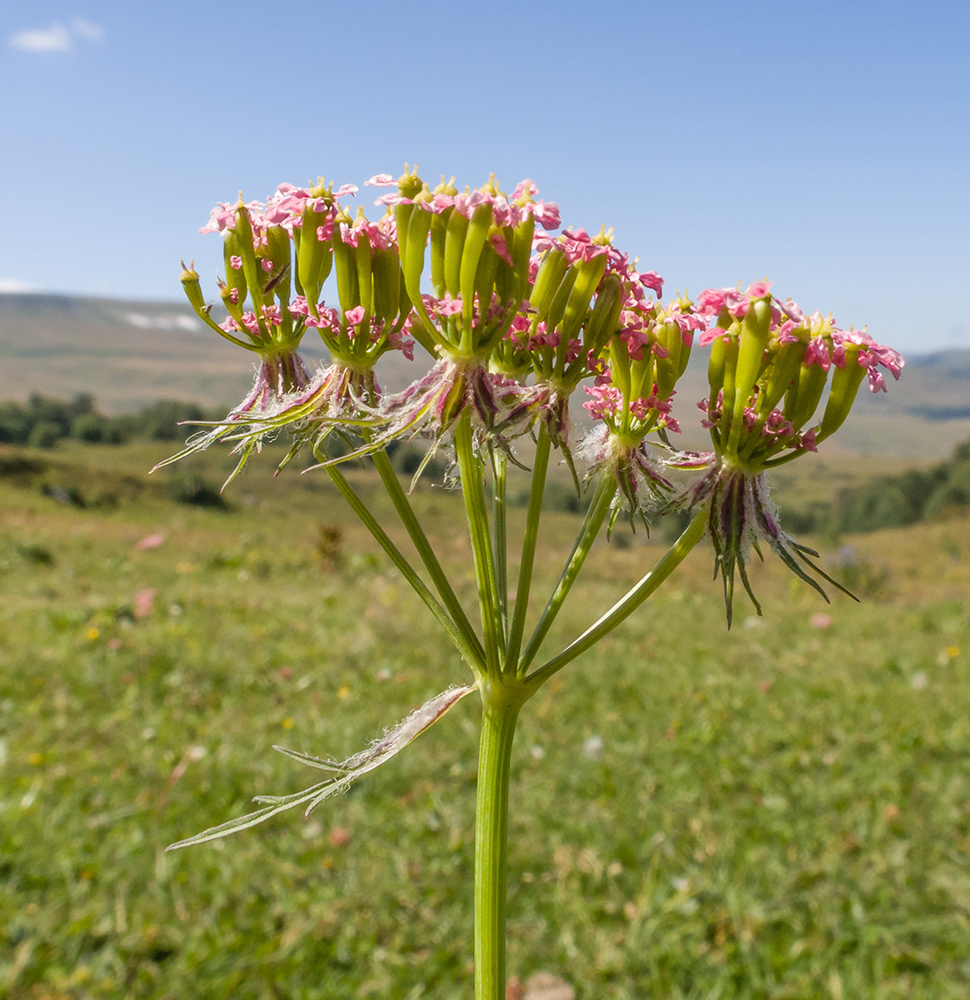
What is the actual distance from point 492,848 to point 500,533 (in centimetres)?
62

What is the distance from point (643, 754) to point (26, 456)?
195 ft

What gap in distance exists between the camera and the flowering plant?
1.52 metres

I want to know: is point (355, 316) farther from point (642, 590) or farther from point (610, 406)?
point (642, 590)

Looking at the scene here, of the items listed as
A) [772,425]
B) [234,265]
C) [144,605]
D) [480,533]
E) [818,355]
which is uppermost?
[234,265]

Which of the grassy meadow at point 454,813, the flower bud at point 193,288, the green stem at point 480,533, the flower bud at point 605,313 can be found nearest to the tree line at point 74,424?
the grassy meadow at point 454,813

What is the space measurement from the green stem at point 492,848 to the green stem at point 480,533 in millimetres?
107

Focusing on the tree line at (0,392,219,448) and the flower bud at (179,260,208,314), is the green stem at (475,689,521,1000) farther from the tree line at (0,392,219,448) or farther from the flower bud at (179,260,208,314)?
the tree line at (0,392,219,448)

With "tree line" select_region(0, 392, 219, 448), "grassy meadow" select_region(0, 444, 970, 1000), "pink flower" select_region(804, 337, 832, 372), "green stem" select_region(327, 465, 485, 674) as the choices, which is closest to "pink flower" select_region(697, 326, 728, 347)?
"pink flower" select_region(804, 337, 832, 372)

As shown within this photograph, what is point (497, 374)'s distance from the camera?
1681mm

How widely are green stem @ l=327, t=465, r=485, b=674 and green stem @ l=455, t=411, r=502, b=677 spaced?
0.13 feet

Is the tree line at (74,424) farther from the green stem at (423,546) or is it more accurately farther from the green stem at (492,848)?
the green stem at (492,848)

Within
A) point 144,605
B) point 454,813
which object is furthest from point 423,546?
point 144,605

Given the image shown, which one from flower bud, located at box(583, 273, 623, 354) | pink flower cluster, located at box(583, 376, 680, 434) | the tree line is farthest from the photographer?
the tree line

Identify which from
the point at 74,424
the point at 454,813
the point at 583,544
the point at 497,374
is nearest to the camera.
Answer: the point at 497,374
